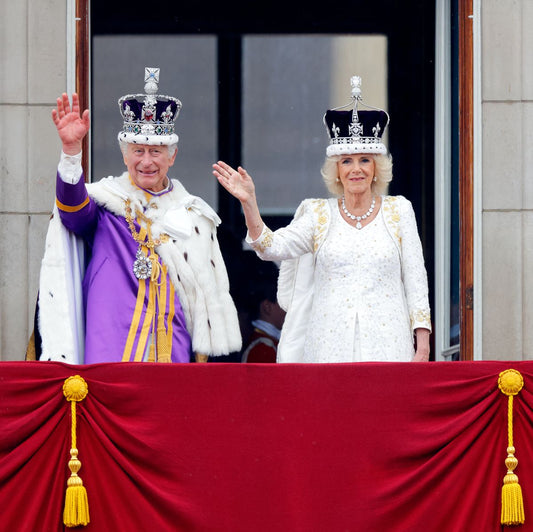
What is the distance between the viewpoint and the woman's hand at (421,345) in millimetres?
5770

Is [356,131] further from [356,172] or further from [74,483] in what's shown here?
[74,483]

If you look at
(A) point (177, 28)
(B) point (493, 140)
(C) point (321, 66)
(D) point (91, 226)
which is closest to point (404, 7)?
(C) point (321, 66)

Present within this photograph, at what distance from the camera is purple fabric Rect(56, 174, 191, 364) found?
5.78 meters

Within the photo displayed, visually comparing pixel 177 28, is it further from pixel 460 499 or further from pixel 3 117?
pixel 460 499

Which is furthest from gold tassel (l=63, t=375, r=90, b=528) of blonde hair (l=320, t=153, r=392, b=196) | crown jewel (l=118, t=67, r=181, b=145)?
blonde hair (l=320, t=153, r=392, b=196)

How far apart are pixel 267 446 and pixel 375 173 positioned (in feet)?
4.88

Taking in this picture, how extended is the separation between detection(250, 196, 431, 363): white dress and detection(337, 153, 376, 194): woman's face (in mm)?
141

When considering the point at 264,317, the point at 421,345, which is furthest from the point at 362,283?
the point at 264,317

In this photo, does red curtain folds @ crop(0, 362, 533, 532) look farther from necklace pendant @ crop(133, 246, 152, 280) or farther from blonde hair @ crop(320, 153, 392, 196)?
blonde hair @ crop(320, 153, 392, 196)

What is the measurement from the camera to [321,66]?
355 inches

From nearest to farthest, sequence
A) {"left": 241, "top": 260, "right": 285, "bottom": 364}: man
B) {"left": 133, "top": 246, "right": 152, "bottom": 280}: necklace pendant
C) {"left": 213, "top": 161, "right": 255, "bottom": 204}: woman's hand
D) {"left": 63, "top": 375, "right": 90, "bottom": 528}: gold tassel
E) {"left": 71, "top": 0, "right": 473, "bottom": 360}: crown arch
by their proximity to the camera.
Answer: {"left": 63, "top": 375, "right": 90, "bottom": 528}: gold tassel
{"left": 213, "top": 161, "right": 255, "bottom": 204}: woman's hand
{"left": 133, "top": 246, "right": 152, "bottom": 280}: necklace pendant
{"left": 241, "top": 260, "right": 285, "bottom": 364}: man
{"left": 71, "top": 0, "right": 473, "bottom": 360}: crown arch

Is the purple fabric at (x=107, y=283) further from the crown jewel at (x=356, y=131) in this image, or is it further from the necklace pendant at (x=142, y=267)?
the crown jewel at (x=356, y=131)

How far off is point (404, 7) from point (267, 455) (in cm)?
438

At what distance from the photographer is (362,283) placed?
5871 mm
